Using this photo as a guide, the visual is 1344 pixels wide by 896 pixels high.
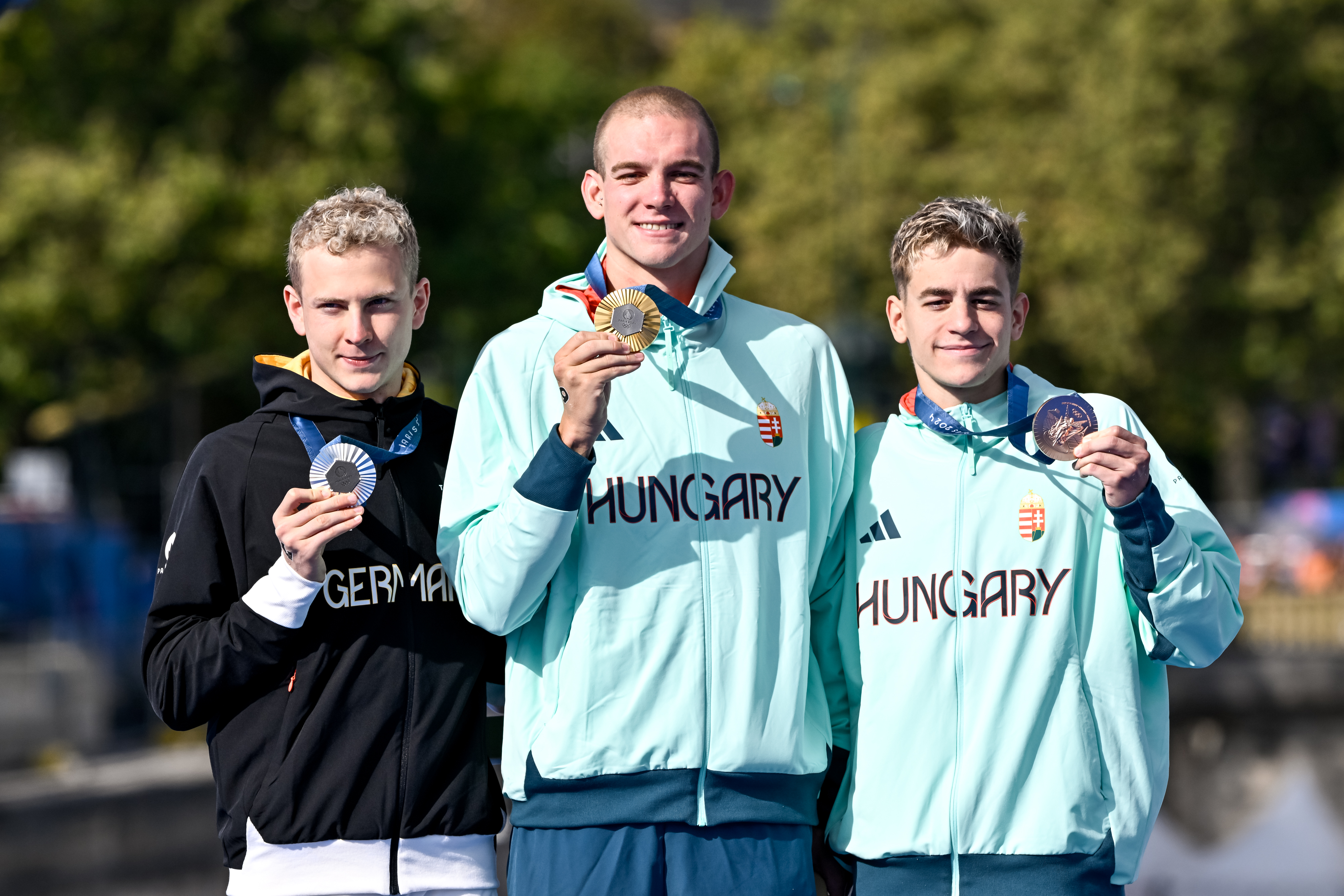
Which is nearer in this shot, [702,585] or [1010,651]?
[702,585]

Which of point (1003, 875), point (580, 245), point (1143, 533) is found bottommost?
point (1003, 875)

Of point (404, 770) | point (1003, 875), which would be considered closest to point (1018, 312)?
point (1003, 875)

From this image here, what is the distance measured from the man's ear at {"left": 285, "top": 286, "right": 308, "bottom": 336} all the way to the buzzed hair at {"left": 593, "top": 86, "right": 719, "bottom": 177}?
2.69 feet

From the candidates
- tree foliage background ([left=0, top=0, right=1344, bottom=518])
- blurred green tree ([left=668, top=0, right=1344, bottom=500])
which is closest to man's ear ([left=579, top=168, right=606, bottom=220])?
tree foliage background ([left=0, top=0, right=1344, bottom=518])

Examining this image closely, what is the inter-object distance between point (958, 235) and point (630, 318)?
89cm

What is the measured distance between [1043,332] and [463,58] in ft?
40.9

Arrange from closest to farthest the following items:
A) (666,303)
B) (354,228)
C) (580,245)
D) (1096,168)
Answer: (666,303) → (354,228) → (580,245) → (1096,168)

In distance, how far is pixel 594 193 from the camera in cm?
373

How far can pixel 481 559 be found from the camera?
3.37 meters

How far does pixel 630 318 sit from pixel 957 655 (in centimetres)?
114

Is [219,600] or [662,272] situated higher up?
[662,272]

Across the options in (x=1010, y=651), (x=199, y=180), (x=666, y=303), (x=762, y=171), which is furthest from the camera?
(x=762, y=171)

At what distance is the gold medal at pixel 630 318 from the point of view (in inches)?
131

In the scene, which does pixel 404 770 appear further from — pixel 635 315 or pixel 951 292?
pixel 951 292
